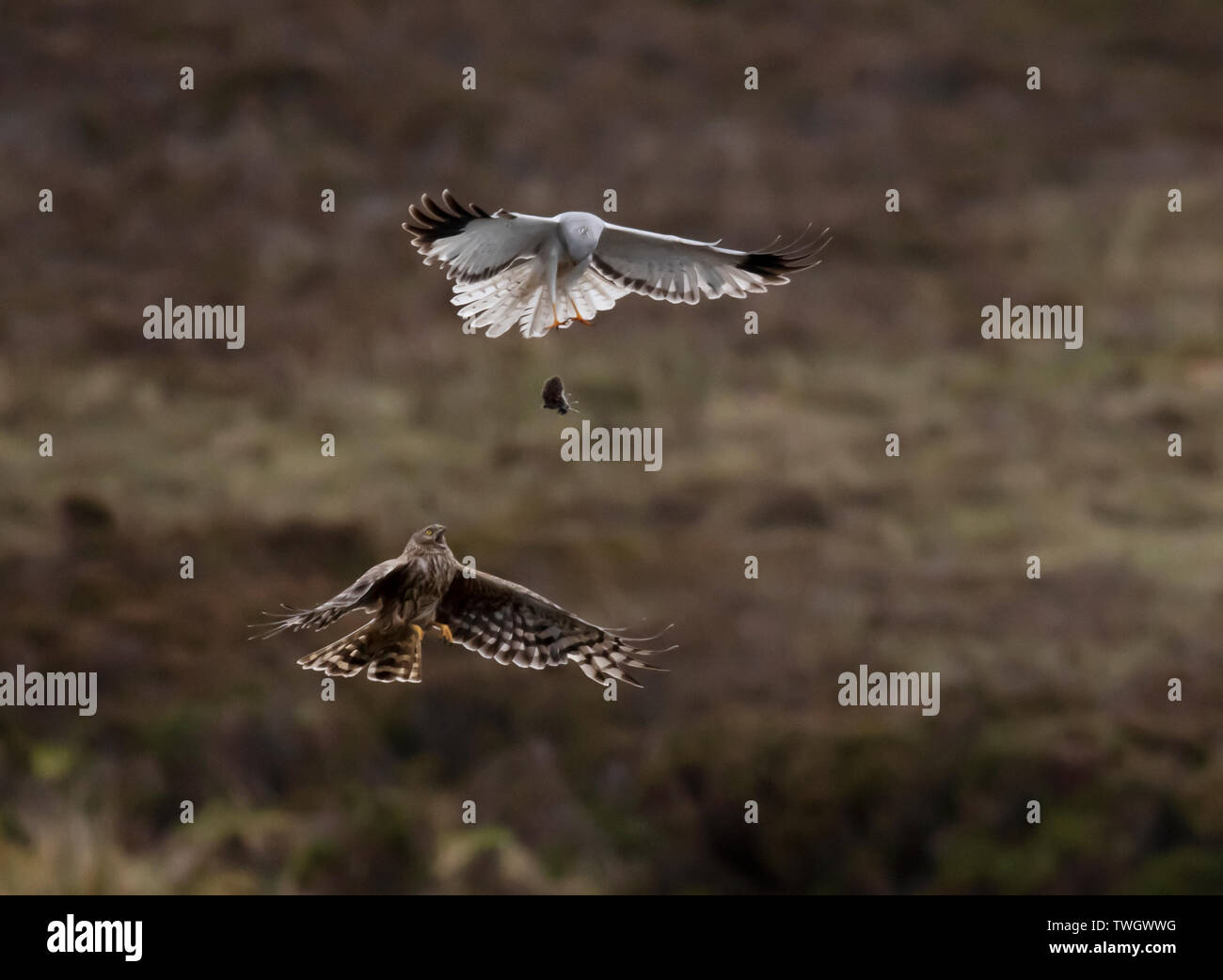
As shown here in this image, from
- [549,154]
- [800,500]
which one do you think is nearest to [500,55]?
[549,154]

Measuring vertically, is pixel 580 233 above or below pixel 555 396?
above

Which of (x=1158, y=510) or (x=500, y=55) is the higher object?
(x=500, y=55)

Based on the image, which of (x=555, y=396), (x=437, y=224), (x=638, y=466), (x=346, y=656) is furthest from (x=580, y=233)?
(x=638, y=466)

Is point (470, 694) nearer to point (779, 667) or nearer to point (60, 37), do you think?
point (779, 667)

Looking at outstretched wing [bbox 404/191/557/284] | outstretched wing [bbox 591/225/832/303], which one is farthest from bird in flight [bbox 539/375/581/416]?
outstretched wing [bbox 591/225/832/303]

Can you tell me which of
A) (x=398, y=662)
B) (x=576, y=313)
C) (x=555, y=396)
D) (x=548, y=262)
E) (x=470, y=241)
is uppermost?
(x=470, y=241)

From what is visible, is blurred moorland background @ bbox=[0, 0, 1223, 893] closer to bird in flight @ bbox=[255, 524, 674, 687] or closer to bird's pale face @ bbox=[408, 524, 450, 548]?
bird in flight @ bbox=[255, 524, 674, 687]

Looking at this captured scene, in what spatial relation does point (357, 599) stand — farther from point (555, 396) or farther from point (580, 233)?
point (580, 233)
